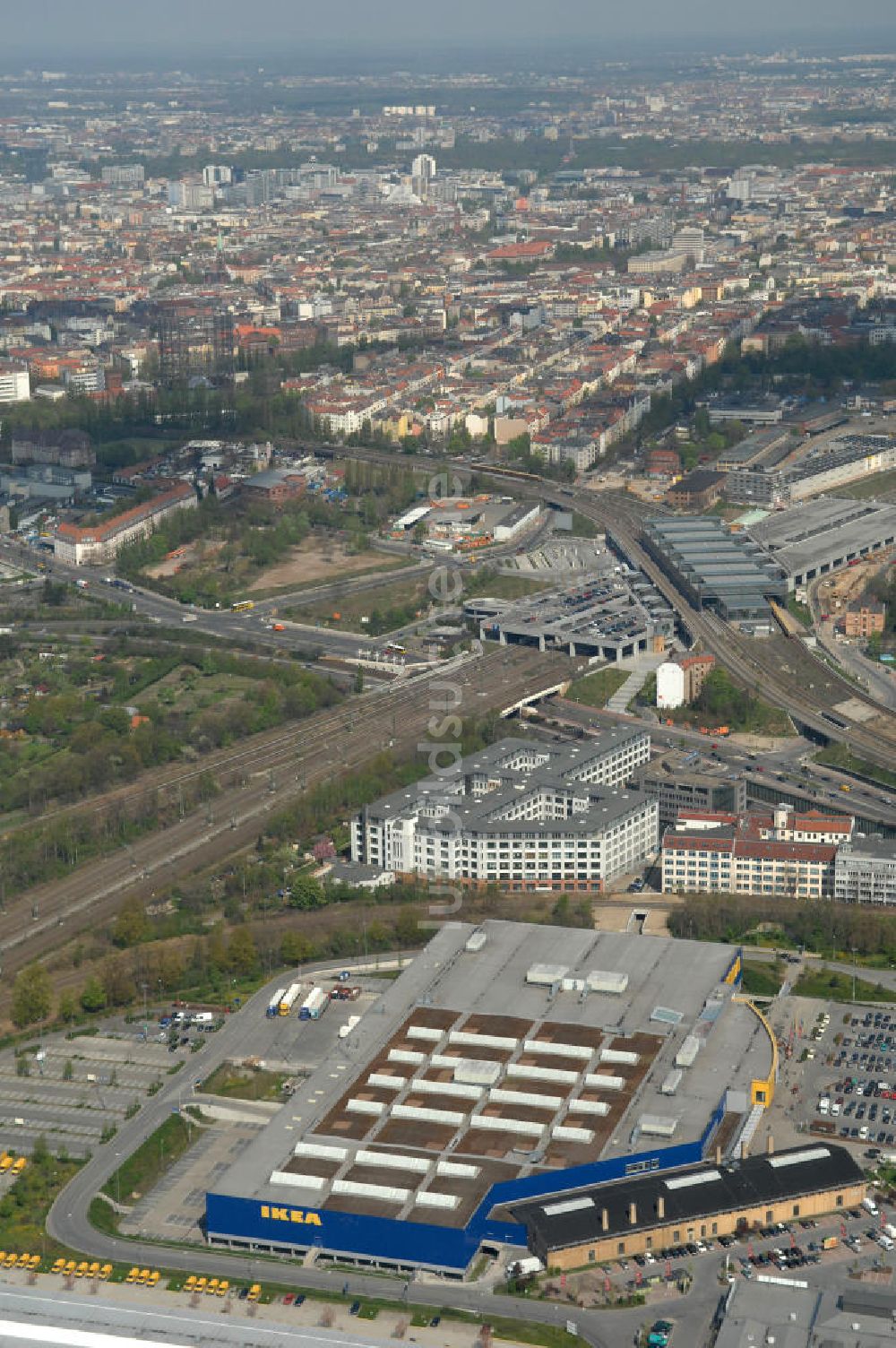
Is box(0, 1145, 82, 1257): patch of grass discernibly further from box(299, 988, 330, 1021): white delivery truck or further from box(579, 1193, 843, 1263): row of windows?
box(579, 1193, 843, 1263): row of windows

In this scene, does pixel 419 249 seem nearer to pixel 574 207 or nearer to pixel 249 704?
pixel 574 207

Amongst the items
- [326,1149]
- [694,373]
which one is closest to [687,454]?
[694,373]

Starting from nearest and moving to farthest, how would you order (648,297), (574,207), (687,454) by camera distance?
(687,454), (648,297), (574,207)

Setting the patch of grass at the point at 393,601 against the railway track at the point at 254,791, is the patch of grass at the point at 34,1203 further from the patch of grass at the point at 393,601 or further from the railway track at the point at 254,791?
the patch of grass at the point at 393,601

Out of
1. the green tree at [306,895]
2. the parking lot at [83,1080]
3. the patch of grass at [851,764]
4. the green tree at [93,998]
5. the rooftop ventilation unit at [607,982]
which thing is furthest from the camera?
the patch of grass at [851,764]

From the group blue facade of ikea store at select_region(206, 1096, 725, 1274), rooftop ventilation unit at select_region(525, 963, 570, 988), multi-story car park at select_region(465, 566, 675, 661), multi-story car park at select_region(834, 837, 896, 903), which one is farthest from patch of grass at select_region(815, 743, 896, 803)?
blue facade of ikea store at select_region(206, 1096, 725, 1274)

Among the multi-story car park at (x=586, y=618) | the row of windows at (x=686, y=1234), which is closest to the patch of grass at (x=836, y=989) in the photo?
the row of windows at (x=686, y=1234)
